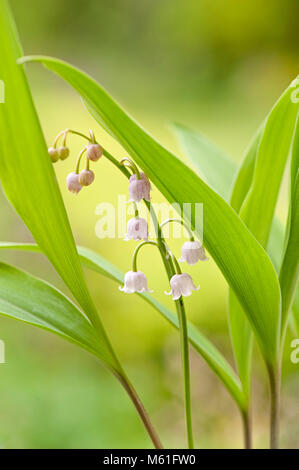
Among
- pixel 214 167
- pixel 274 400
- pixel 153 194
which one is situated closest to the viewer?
pixel 274 400

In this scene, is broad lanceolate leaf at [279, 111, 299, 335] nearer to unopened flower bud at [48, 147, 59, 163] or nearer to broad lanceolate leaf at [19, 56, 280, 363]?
broad lanceolate leaf at [19, 56, 280, 363]

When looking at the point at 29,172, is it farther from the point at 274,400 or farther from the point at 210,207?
the point at 274,400

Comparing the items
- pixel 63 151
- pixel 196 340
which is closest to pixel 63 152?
pixel 63 151

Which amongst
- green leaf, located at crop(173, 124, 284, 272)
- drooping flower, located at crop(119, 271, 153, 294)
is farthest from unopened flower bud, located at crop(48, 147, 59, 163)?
green leaf, located at crop(173, 124, 284, 272)

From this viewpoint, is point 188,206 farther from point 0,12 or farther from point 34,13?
point 34,13

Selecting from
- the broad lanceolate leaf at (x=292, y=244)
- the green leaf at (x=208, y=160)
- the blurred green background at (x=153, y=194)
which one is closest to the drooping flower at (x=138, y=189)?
the broad lanceolate leaf at (x=292, y=244)

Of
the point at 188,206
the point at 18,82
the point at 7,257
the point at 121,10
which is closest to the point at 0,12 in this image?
the point at 18,82

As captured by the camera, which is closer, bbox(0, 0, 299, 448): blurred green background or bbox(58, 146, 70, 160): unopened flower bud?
bbox(58, 146, 70, 160): unopened flower bud
